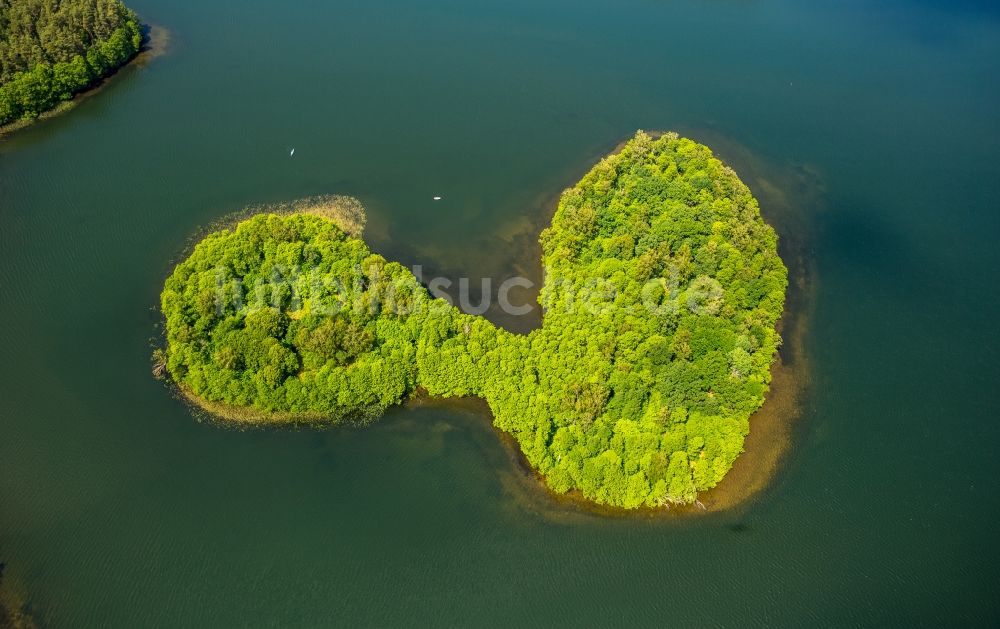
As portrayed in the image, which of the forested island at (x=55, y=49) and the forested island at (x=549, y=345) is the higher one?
the forested island at (x=55, y=49)

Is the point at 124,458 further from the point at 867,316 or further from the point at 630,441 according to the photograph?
the point at 867,316

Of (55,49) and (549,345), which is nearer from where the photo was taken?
(549,345)

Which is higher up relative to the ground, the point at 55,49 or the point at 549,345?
the point at 55,49

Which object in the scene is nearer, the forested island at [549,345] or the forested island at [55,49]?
the forested island at [549,345]

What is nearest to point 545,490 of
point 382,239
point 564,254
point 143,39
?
point 564,254
